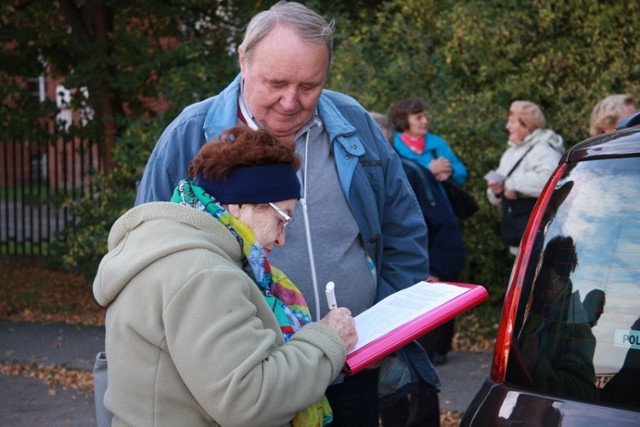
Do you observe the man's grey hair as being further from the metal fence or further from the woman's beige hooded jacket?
the metal fence

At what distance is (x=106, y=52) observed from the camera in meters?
11.8

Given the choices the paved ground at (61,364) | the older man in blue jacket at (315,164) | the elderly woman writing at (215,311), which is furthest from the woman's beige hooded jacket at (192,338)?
the paved ground at (61,364)

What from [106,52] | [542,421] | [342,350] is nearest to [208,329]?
[342,350]

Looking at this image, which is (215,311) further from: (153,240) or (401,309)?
(401,309)

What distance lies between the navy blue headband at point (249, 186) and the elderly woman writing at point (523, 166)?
520 centimetres

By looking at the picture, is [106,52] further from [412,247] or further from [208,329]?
[208,329]

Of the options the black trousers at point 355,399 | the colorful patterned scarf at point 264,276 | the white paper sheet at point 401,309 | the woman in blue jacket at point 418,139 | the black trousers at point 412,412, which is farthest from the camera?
the woman in blue jacket at point 418,139

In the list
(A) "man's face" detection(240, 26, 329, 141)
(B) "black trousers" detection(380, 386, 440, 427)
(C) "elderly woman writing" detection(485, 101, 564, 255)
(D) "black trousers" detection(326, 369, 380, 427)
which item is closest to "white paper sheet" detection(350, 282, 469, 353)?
(D) "black trousers" detection(326, 369, 380, 427)

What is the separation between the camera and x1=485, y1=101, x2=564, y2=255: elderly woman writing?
7.61 m

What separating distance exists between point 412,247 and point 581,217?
89 cm

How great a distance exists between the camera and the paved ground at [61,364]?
6.94m

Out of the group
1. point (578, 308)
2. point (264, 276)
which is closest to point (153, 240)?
point (264, 276)

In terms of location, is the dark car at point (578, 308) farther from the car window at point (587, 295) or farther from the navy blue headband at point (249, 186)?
the navy blue headband at point (249, 186)

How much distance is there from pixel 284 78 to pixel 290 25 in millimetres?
172
